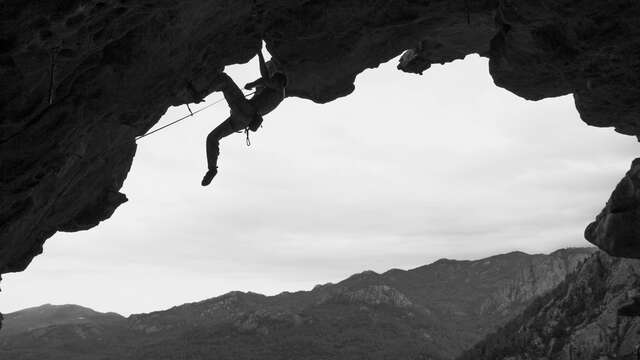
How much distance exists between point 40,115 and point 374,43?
1394cm

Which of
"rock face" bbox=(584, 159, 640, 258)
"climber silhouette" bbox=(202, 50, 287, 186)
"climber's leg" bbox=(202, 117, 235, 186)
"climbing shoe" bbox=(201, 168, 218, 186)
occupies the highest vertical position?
"climber silhouette" bbox=(202, 50, 287, 186)

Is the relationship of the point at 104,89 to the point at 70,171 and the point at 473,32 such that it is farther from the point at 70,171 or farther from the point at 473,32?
the point at 473,32

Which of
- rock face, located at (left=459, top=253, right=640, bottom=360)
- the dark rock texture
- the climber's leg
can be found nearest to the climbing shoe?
the climber's leg

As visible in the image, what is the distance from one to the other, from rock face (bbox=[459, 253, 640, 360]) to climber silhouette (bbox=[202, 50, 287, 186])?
5175cm

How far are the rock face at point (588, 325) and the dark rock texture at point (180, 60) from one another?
148 ft

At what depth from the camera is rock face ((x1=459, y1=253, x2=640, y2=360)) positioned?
205ft

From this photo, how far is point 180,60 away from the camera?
696 inches

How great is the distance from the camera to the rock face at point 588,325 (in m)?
62.5

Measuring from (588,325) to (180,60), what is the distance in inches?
2942

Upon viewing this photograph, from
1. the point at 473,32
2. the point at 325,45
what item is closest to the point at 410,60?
the point at 473,32

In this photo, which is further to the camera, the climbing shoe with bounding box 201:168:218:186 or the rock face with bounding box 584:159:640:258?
the rock face with bounding box 584:159:640:258

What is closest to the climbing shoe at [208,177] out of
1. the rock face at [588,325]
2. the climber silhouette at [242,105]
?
the climber silhouette at [242,105]

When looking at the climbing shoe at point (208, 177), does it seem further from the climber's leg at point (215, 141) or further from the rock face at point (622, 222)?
the rock face at point (622, 222)

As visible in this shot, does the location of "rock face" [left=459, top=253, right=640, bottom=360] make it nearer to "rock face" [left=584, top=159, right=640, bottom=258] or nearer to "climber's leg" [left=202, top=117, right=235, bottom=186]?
"rock face" [left=584, top=159, right=640, bottom=258]
